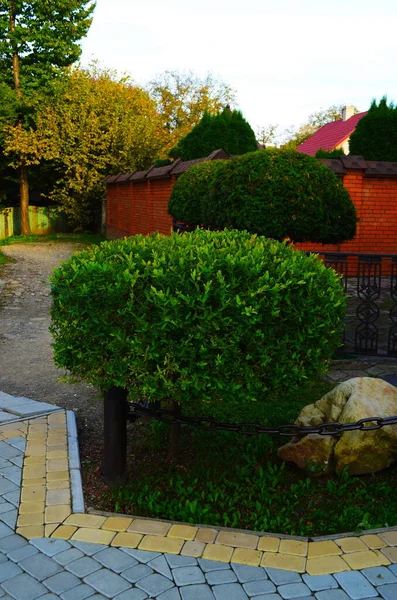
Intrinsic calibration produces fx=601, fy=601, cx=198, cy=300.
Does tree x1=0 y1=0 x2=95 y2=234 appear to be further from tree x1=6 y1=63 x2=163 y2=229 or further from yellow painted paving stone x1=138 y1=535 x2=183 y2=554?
yellow painted paving stone x1=138 y1=535 x2=183 y2=554

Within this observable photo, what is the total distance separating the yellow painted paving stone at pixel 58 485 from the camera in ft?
12.8

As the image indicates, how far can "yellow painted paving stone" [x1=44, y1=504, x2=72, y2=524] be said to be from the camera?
3.53m

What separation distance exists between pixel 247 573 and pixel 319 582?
1.18 feet

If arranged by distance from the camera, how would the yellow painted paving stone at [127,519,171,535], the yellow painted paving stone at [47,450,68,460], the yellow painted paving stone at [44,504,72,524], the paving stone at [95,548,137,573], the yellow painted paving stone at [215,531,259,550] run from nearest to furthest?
the paving stone at [95,548,137,573]
the yellow painted paving stone at [215,531,259,550]
the yellow painted paving stone at [127,519,171,535]
the yellow painted paving stone at [44,504,72,524]
the yellow painted paving stone at [47,450,68,460]

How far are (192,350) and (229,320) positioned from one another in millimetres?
284

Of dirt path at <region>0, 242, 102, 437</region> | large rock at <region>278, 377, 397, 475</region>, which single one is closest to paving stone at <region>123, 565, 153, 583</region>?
large rock at <region>278, 377, 397, 475</region>

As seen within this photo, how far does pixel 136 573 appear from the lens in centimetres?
303

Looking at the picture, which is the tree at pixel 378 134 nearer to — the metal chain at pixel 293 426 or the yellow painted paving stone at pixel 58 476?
the metal chain at pixel 293 426

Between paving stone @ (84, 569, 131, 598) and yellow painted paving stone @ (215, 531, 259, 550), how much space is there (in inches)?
23.8

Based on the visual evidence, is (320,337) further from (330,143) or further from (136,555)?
(330,143)

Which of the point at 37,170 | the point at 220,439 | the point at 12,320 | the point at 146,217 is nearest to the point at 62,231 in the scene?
the point at 37,170

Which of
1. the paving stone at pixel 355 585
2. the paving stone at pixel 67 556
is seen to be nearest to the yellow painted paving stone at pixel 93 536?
the paving stone at pixel 67 556

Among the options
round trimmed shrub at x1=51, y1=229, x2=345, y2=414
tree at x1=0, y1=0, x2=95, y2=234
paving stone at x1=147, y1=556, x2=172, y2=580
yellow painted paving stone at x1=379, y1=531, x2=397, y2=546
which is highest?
tree at x1=0, y1=0, x2=95, y2=234

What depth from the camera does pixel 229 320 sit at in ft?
11.7
